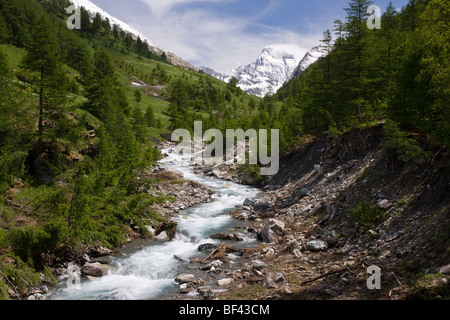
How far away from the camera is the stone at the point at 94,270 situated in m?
14.0

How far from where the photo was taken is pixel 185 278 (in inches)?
531

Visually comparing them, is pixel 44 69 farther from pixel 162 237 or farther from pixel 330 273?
pixel 330 273

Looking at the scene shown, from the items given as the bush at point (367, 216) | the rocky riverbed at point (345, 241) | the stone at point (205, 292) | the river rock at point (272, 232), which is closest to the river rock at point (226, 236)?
the rocky riverbed at point (345, 241)

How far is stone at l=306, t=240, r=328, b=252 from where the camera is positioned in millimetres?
14542

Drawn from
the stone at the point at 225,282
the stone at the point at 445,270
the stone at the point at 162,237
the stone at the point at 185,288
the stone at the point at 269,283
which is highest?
the stone at the point at 445,270

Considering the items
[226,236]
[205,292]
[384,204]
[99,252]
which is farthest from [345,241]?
[99,252]

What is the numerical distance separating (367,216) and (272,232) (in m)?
6.19

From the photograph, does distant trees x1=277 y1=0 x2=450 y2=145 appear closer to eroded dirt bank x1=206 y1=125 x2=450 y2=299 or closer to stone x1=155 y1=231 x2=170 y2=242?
eroded dirt bank x1=206 y1=125 x2=450 y2=299

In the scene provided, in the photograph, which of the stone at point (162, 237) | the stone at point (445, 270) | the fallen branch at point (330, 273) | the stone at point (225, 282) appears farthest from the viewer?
the stone at point (162, 237)

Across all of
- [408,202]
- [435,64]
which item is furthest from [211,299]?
[435,64]

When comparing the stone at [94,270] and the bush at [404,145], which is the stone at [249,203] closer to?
the bush at [404,145]

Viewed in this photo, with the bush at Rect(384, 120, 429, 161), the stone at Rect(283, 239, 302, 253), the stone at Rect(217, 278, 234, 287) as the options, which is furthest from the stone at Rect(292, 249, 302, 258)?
the bush at Rect(384, 120, 429, 161)

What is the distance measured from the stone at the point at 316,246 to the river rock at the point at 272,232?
292 cm

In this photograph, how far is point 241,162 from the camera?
46.8 meters
